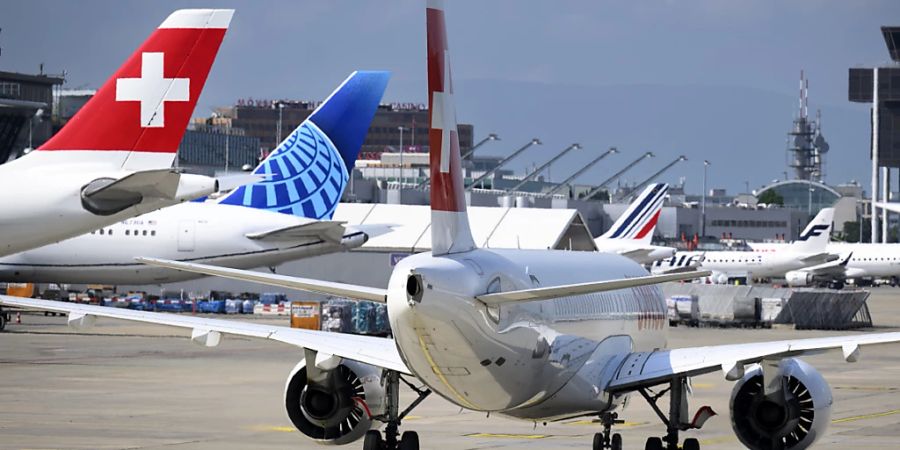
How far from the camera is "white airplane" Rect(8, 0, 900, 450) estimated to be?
48.8 feet

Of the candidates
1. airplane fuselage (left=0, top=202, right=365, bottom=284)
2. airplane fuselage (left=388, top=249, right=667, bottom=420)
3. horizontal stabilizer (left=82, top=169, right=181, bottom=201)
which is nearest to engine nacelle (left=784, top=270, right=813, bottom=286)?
airplane fuselage (left=0, top=202, right=365, bottom=284)

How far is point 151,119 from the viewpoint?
28.4 metres

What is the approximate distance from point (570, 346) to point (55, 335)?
35.5m

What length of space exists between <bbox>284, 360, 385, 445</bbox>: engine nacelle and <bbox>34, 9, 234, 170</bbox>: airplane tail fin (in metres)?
10.7

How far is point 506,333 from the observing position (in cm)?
1559

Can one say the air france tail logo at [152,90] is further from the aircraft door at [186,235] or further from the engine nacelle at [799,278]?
the engine nacelle at [799,278]

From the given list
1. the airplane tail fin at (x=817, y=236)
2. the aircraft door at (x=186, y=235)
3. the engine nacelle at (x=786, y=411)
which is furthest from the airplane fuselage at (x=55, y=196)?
the airplane tail fin at (x=817, y=236)

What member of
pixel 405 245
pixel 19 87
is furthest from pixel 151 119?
pixel 19 87

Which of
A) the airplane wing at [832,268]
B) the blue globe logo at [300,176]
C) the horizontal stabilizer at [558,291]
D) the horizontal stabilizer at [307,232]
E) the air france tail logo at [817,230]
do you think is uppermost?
the blue globe logo at [300,176]

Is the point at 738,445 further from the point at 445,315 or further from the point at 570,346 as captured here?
the point at 445,315

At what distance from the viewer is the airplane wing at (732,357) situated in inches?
690

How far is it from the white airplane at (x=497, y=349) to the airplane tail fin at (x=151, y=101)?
29.5ft

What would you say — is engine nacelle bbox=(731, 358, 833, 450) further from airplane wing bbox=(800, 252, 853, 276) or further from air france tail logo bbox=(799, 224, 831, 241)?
air france tail logo bbox=(799, 224, 831, 241)

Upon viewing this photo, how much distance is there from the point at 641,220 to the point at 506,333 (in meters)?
74.1
